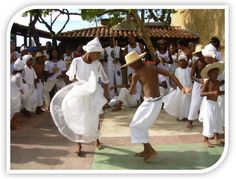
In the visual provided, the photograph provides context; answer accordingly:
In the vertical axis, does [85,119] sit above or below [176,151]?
above

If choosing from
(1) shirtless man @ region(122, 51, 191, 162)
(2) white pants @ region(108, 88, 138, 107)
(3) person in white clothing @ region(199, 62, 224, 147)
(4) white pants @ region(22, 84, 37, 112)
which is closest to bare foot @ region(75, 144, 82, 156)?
(1) shirtless man @ region(122, 51, 191, 162)

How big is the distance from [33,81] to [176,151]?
3.69m

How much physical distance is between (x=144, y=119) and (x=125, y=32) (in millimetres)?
5467

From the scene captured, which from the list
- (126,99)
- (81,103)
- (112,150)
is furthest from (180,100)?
(81,103)

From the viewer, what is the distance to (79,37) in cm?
1174

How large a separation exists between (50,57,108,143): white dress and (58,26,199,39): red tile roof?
4691 mm

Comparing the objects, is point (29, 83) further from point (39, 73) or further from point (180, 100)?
point (180, 100)

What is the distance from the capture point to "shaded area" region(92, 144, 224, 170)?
5.51m

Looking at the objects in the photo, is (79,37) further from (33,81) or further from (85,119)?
(85,119)

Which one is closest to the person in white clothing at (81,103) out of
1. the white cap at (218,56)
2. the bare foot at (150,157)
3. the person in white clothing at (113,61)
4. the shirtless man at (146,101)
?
the shirtless man at (146,101)

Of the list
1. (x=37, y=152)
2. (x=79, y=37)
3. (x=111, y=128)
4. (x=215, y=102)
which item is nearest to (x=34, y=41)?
(x=79, y=37)

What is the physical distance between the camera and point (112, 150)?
6.14 meters
